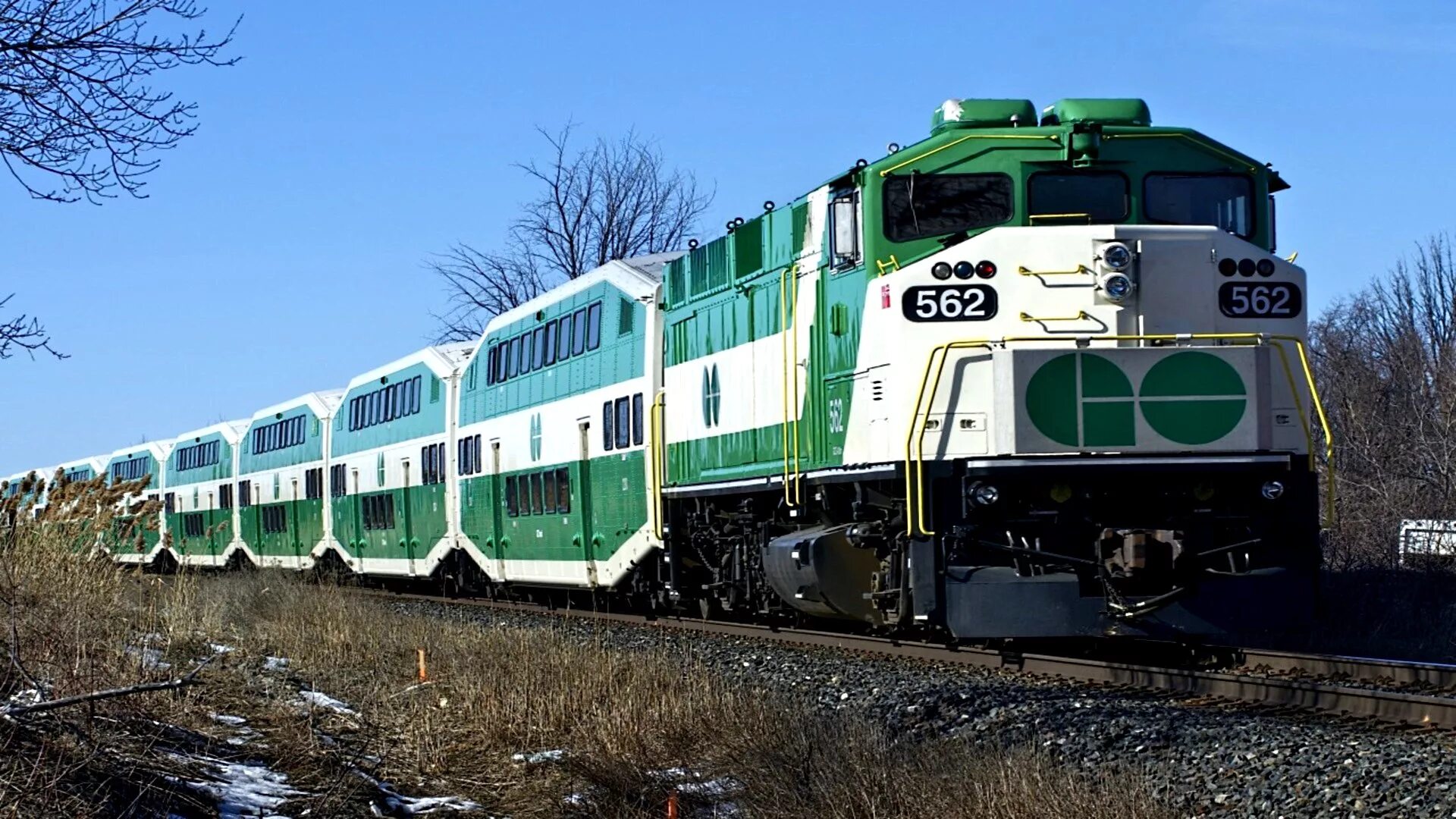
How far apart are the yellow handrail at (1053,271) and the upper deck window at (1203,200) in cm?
83

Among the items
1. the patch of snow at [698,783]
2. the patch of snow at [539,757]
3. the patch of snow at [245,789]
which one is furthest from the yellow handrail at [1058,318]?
the patch of snow at [245,789]

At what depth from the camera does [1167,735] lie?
8.16 meters

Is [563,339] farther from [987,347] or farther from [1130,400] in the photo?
[1130,400]

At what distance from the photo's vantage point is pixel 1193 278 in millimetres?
10711

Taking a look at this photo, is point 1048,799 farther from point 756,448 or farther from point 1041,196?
point 756,448

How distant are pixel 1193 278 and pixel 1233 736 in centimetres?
363

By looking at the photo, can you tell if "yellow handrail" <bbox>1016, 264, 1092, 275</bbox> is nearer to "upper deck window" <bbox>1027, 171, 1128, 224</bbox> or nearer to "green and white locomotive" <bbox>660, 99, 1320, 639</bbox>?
"green and white locomotive" <bbox>660, 99, 1320, 639</bbox>

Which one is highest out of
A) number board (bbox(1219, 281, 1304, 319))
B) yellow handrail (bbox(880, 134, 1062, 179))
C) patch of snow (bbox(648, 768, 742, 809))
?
yellow handrail (bbox(880, 134, 1062, 179))

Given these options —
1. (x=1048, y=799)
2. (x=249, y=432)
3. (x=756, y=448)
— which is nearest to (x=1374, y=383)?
(x=249, y=432)

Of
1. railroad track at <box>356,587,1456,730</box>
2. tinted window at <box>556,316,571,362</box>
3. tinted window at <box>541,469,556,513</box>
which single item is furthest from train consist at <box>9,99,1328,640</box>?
tinted window at <box>541,469,556,513</box>

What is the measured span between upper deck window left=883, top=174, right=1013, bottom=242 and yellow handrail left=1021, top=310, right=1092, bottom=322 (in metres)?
0.79

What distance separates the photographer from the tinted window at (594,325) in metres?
18.6

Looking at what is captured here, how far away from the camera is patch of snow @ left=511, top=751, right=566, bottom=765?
28.7 feet

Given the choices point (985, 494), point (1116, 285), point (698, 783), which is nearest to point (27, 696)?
point (698, 783)
